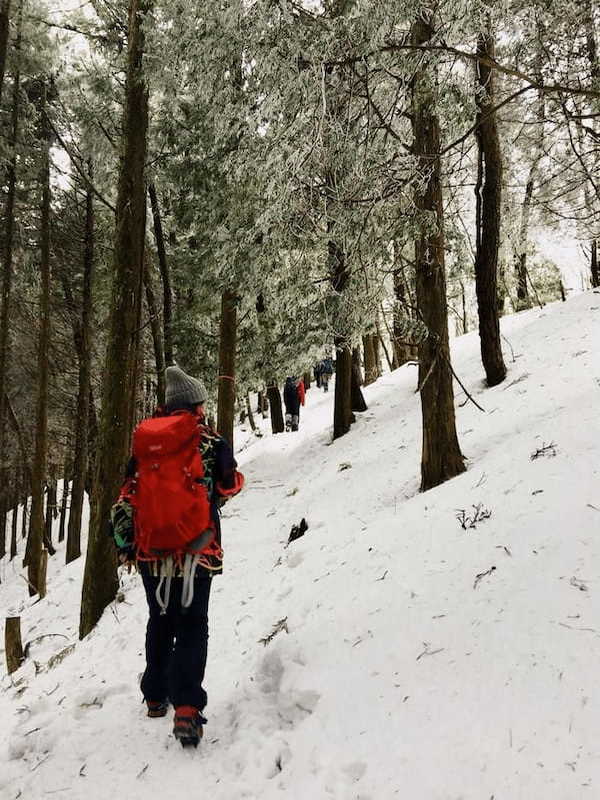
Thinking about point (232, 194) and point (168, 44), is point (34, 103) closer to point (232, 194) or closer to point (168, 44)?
point (232, 194)

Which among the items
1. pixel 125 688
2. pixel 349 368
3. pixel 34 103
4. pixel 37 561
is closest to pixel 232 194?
pixel 349 368

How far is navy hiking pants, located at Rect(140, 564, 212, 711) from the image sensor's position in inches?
123

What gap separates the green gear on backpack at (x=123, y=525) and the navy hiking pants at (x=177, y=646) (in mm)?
192

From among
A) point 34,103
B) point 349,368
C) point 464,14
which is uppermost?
point 34,103

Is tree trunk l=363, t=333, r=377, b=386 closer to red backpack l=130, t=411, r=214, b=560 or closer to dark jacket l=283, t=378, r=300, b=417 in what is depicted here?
dark jacket l=283, t=378, r=300, b=417

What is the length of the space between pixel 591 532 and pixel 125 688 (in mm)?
3598

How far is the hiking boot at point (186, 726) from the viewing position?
3.06 meters

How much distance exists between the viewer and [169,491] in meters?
3.05

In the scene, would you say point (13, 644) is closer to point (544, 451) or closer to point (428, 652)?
point (428, 652)

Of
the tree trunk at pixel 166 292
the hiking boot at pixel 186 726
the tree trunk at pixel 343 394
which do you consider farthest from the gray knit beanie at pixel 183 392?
the tree trunk at pixel 166 292

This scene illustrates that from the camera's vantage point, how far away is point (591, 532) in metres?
3.64

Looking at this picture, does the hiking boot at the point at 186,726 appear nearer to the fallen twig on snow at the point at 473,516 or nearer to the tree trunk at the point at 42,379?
the fallen twig on snow at the point at 473,516

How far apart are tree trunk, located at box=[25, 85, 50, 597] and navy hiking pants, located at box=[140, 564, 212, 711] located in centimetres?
903

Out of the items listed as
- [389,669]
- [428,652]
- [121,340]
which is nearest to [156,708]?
[389,669]
